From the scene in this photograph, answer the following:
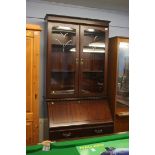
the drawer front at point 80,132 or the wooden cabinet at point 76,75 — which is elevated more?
the wooden cabinet at point 76,75

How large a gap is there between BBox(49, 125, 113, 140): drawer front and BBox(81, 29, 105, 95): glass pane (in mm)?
609

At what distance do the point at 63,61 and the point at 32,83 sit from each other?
0.77 metres

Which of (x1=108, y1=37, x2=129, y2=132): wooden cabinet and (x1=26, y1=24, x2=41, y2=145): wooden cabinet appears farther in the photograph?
(x1=108, y1=37, x2=129, y2=132): wooden cabinet

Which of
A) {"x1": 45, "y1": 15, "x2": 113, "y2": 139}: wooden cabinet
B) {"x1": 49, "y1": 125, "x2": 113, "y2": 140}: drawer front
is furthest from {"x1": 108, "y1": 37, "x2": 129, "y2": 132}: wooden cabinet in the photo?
{"x1": 49, "y1": 125, "x2": 113, "y2": 140}: drawer front

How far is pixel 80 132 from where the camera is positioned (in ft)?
9.28

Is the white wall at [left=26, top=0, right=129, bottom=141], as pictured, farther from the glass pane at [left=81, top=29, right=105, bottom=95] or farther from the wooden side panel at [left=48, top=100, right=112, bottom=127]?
the glass pane at [left=81, top=29, right=105, bottom=95]

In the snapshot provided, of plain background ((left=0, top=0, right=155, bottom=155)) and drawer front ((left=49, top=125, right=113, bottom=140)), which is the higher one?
plain background ((left=0, top=0, right=155, bottom=155))

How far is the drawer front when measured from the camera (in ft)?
8.82

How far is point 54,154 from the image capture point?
5.09ft

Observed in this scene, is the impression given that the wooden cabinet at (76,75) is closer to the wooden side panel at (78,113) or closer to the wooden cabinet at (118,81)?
the wooden side panel at (78,113)

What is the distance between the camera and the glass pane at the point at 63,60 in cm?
296

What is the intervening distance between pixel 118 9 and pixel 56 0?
129cm
